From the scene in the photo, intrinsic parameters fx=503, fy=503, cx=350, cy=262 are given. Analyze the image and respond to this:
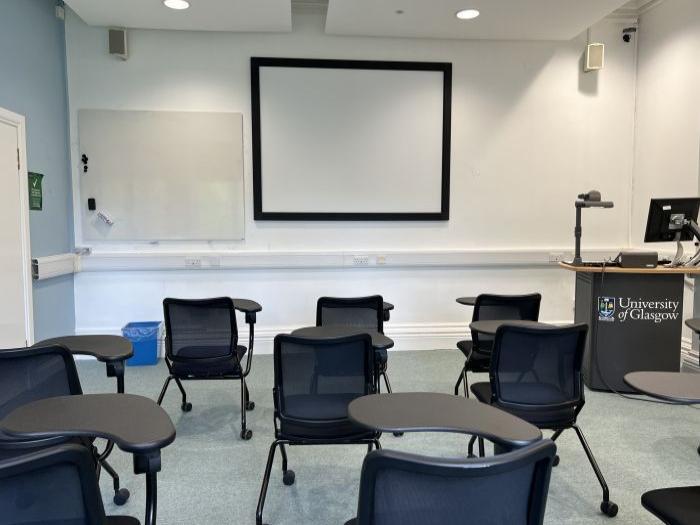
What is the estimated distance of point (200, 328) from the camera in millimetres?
3076

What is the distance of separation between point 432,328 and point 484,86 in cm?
252

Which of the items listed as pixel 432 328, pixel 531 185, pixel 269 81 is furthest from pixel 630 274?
pixel 269 81

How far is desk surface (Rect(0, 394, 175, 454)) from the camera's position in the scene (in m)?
1.38

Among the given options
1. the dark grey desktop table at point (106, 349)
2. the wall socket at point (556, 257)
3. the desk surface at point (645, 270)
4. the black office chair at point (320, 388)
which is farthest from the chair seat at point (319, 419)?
the wall socket at point (556, 257)

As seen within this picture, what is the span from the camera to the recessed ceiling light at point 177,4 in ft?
13.2

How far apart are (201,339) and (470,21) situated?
141 inches

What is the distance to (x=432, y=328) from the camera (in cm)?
522

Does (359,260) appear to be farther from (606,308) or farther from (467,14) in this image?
(467,14)

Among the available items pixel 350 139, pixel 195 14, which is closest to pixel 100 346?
pixel 195 14

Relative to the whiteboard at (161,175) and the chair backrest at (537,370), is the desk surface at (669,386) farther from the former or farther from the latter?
the whiteboard at (161,175)

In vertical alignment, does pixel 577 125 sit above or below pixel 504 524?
above

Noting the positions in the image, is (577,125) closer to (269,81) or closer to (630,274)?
(630,274)

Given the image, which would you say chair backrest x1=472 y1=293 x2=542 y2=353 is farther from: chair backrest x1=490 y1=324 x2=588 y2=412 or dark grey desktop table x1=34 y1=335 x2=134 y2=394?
dark grey desktop table x1=34 y1=335 x2=134 y2=394

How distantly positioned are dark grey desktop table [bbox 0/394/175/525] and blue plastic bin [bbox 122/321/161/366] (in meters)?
3.10
